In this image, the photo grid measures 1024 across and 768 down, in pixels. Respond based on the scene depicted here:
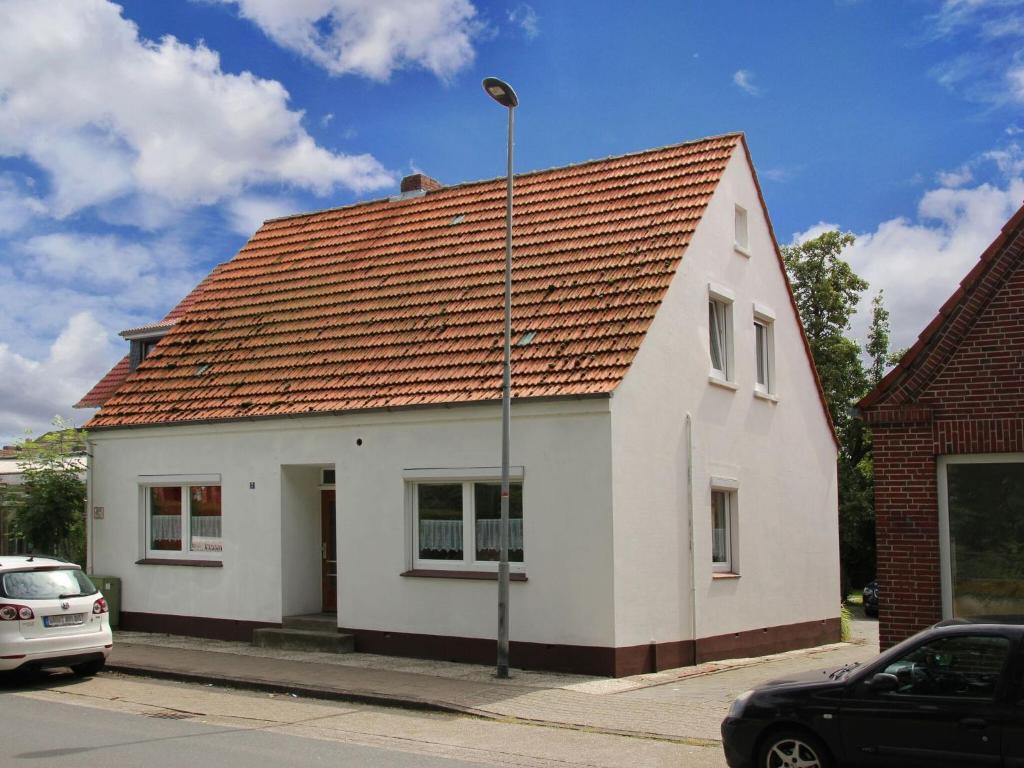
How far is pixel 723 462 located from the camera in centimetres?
1695

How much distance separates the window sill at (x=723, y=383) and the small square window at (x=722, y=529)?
5.38ft

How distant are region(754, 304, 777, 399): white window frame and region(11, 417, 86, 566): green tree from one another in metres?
13.6

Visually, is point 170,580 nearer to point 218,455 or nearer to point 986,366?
point 218,455

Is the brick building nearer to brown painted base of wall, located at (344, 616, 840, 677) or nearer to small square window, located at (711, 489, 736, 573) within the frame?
brown painted base of wall, located at (344, 616, 840, 677)

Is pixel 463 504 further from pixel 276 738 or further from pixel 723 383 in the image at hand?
pixel 276 738

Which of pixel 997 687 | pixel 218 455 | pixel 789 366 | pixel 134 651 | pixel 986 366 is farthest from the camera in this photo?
pixel 789 366

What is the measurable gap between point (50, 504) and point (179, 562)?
5.67 metres

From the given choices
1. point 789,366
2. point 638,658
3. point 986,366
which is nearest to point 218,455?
point 638,658

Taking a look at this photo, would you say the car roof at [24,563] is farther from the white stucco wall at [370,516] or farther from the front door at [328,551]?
the front door at [328,551]

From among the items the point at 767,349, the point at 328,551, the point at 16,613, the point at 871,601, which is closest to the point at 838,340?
the point at 871,601

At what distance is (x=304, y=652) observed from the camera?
15969 millimetres

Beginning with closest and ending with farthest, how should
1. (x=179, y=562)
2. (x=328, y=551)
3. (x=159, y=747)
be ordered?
(x=159, y=747), (x=328, y=551), (x=179, y=562)

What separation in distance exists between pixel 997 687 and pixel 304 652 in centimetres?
1086

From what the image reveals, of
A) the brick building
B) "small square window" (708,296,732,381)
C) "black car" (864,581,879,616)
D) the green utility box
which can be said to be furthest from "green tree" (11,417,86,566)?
"black car" (864,581,879,616)
